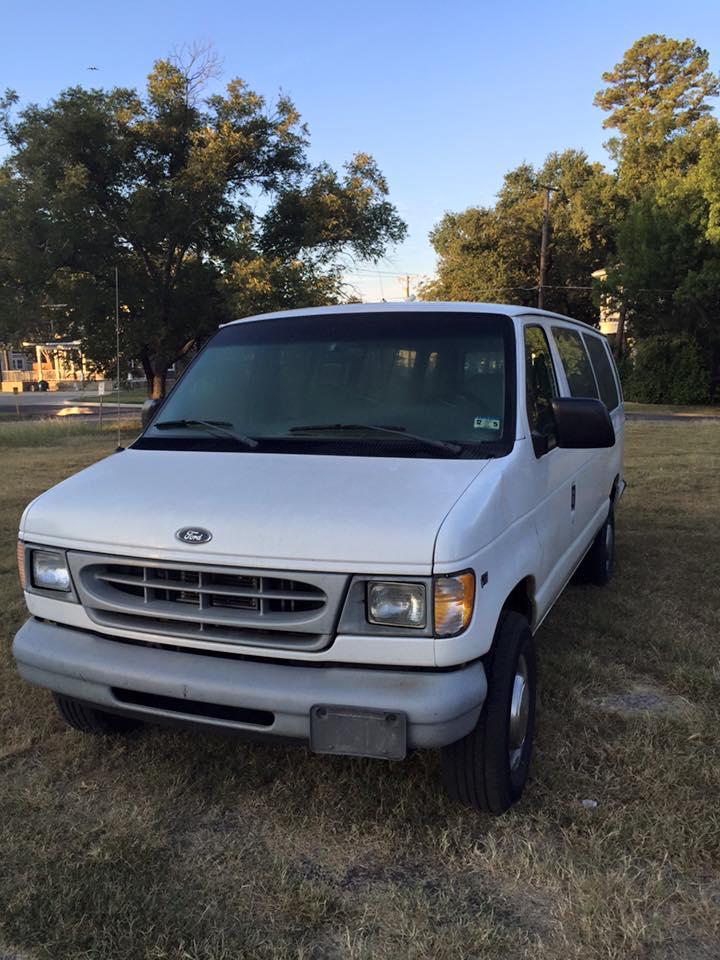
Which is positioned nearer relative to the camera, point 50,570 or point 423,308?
point 50,570

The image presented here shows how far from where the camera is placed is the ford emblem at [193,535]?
8.44 feet

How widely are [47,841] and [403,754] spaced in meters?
1.39

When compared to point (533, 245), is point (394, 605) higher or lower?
lower

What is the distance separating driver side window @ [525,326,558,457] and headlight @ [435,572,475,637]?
3.47ft

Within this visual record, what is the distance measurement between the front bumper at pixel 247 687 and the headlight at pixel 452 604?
158mm

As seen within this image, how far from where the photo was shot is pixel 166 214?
70.5ft

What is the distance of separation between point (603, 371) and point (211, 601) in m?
4.35

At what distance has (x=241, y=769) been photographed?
3.23 m

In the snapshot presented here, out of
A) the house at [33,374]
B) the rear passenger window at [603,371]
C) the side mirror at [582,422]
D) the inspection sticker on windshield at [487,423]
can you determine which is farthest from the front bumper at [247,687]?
the house at [33,374]

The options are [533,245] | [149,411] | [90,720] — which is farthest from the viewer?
[533,245]

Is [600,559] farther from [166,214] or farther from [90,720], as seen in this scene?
[166,214]

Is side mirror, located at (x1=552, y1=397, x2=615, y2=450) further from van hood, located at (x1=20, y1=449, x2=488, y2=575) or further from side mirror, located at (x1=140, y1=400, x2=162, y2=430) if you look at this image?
side mirror, located at (x1=140, y1=400, x2=162, y2=430)

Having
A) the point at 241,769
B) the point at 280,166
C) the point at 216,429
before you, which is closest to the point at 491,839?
the point at 241,769

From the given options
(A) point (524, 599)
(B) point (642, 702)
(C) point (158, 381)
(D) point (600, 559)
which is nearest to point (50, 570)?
(A) point (524, 599)
